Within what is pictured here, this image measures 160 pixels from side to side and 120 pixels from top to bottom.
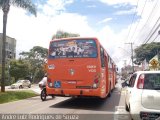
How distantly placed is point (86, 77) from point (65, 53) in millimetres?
1670

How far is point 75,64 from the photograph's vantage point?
50.9 feet

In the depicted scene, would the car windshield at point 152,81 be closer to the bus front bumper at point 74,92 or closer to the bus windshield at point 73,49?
the bus front bumper at point 74,92

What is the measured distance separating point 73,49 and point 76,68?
99 centimetres

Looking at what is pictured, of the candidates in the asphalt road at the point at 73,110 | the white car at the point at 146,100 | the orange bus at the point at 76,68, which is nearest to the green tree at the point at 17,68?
the asphalt road at the point at 73,110

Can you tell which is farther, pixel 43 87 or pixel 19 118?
pixel 43 87

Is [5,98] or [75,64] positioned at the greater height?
[75,64]

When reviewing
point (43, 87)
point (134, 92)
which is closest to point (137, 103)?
point (134, 92)

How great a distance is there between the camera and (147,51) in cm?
11319

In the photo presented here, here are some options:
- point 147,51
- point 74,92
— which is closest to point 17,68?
point 147,51

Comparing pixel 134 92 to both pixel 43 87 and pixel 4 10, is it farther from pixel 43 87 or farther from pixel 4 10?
pixel 4 10

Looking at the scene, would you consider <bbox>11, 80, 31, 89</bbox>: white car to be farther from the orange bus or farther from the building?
the building

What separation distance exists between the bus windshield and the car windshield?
521 centimetres

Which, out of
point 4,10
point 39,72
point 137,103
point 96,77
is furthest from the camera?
point 39,72

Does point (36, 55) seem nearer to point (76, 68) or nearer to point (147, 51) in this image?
point (147, 51)
